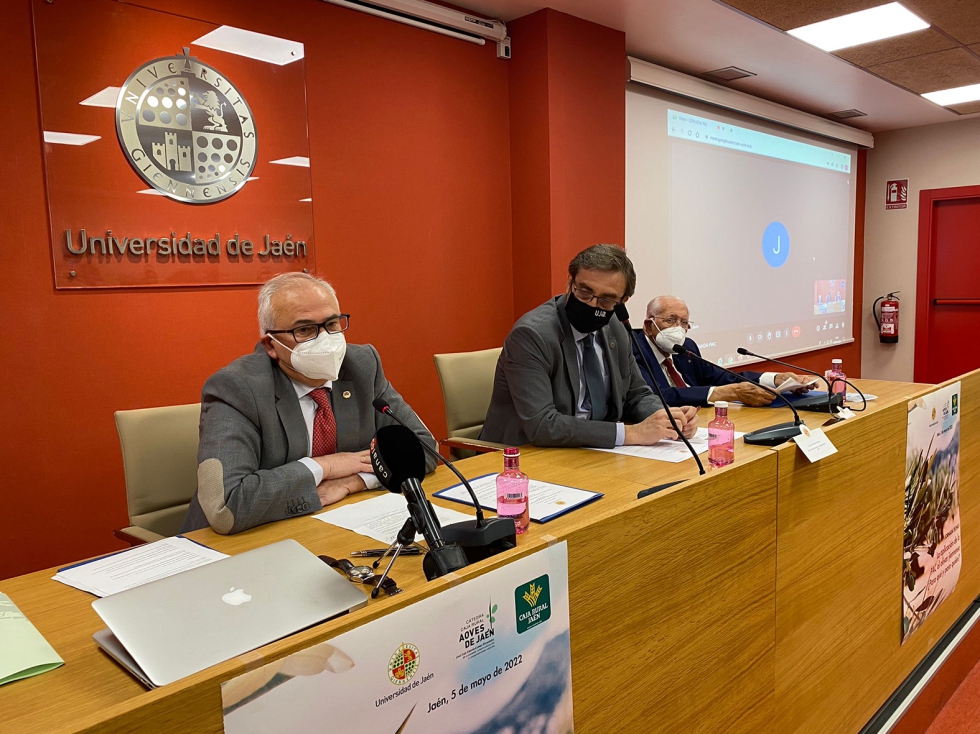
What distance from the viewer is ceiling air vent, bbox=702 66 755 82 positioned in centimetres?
469

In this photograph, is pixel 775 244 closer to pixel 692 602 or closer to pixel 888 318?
pixel 888 318

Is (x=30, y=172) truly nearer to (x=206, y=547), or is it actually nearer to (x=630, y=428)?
(x=206, y=547)

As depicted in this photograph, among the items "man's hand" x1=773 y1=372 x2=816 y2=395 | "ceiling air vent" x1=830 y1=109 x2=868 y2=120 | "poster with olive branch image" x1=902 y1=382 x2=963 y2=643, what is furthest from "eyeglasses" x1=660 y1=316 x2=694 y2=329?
"ceiling air vent" x1=830 y1=109 x2=868 y2=120

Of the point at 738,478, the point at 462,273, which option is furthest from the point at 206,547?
the point at 462,273

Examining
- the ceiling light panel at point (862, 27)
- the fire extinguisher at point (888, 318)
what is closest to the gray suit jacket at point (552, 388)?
the ceiling light panel at point (862, 27)

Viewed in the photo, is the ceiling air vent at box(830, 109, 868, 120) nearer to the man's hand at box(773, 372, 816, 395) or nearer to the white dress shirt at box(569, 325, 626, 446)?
the man's hand at box(773, 372, 816, 395)

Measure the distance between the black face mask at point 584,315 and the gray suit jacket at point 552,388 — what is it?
0.11 ft

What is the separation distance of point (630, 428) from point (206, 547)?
121cm

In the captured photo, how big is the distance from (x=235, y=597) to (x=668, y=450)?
1335 mm

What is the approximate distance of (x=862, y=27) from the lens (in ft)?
12.3

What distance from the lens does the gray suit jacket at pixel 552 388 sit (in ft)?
6.81

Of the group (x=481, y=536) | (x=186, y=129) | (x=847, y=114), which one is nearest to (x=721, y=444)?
(x=481, y=536)

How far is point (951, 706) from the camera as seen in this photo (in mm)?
2170

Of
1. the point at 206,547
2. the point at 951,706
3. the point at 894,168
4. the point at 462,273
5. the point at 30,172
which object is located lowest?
the point at 951,706
